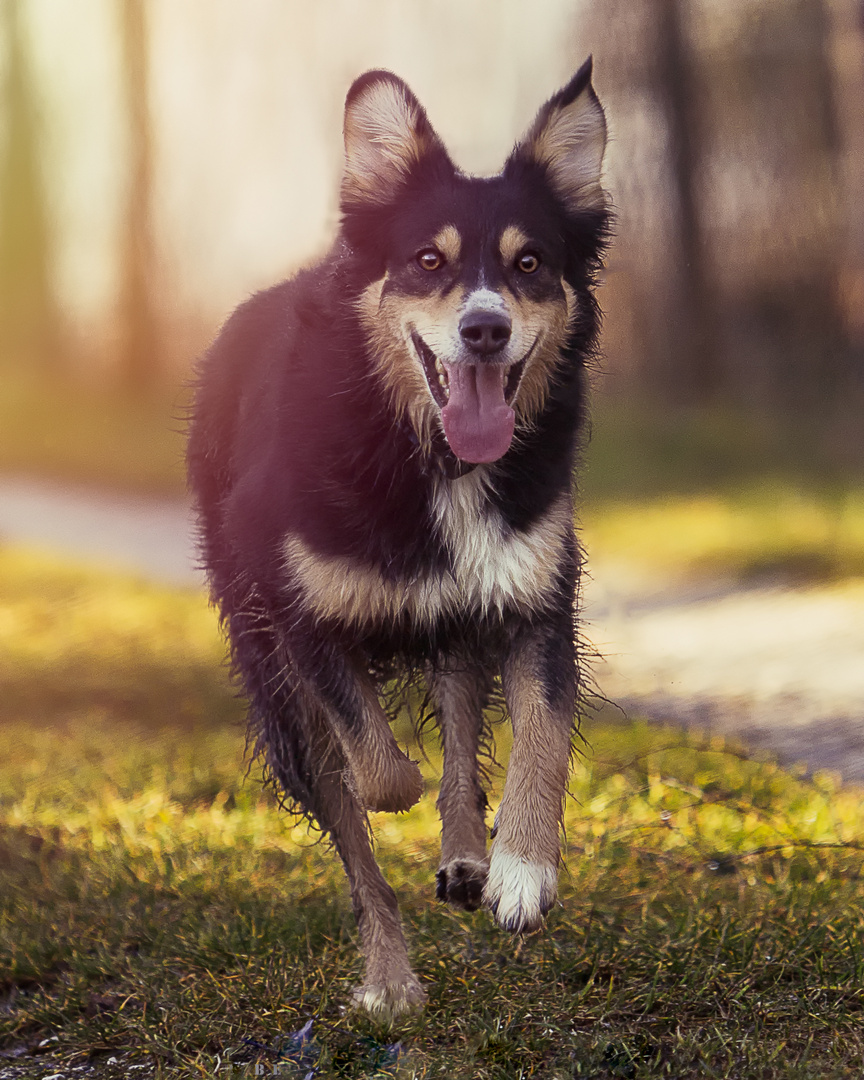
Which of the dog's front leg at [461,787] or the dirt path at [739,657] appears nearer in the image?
the dog's front leg at [461,787]

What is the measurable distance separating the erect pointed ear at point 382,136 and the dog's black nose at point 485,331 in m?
0.52

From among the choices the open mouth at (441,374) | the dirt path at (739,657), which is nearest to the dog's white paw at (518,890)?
the open mouth at (441,374)

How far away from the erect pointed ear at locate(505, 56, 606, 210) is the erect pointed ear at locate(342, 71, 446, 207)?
233 mm

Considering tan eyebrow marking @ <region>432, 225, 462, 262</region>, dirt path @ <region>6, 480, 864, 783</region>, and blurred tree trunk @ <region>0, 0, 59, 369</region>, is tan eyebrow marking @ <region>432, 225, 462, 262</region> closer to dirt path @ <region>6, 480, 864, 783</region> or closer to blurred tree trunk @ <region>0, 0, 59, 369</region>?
dirt path @ <region>6, 480, 864, 783</region>

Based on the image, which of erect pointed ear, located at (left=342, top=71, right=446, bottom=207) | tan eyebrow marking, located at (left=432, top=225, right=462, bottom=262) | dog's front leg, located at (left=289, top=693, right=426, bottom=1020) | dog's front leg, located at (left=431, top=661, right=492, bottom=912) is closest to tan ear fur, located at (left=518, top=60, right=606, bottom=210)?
erect pointed ear, located at (left=342, top=71, right=446, bottom=207)

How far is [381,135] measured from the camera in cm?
322

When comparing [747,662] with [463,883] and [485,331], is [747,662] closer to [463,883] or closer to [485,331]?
[463,883]

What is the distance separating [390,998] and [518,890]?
65 centimetres

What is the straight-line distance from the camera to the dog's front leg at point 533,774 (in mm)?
2896

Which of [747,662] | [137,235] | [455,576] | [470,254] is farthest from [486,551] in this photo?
[137,235]

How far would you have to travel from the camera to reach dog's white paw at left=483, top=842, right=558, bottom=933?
2840 mm

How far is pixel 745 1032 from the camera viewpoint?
3096 mm

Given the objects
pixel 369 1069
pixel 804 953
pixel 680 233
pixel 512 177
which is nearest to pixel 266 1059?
pixel 369 1069

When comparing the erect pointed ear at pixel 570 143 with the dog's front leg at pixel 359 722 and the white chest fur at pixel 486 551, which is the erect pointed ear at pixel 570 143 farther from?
the dog's front leg at pixel 359 722
